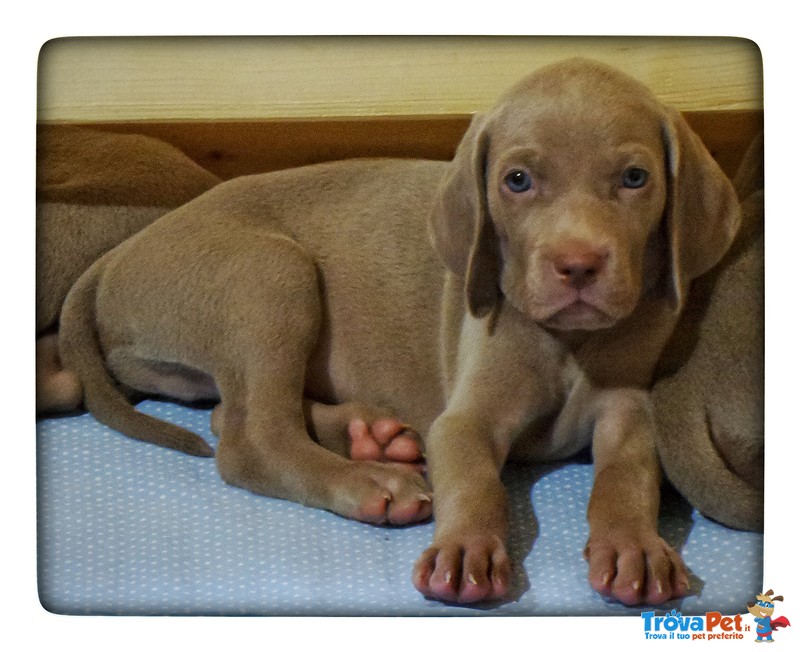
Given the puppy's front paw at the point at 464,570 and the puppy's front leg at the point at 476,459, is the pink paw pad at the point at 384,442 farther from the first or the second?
the puppy's front paw at the point at 464,570

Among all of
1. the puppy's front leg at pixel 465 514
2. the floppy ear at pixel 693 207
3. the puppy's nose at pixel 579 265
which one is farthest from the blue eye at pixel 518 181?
the puppy's front leg at pixel 465 514

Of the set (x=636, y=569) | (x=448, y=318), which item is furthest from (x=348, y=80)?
(x=636, y=569)

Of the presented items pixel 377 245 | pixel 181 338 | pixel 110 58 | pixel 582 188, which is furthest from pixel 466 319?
pixel 110 58

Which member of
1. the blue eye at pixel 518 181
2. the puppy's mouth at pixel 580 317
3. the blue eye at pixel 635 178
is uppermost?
the blue eye at pixel 635 178

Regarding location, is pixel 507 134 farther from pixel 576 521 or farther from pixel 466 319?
pixel 576 521

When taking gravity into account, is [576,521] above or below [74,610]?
above

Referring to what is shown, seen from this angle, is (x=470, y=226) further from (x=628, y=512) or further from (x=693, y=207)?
(x=628, y=512)

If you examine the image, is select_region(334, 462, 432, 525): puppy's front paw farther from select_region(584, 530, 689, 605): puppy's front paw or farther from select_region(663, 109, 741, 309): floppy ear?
select_region(663, 109, 741, 309): floppy ear
